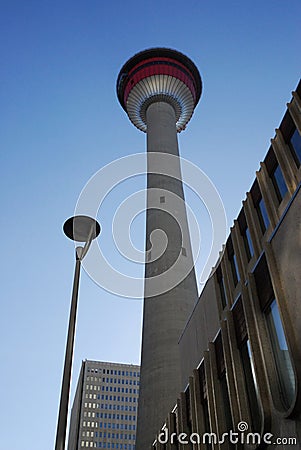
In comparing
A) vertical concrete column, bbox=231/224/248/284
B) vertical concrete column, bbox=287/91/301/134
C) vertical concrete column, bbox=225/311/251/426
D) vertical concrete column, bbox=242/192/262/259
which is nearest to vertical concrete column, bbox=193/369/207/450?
vertical concrete column, bbox=225/311/251/426

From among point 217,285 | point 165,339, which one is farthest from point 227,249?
point 165,339

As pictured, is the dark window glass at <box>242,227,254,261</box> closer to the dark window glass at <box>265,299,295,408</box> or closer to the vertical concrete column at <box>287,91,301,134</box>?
the vertical concrete column at <box>287,91,301,134</box>

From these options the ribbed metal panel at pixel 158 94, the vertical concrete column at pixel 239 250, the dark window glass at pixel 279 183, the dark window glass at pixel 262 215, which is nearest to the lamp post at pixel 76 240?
the dark window glass at pixel 279 183

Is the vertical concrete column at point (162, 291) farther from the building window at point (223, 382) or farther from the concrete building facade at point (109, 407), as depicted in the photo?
the concrete building facade at point (109, 407)

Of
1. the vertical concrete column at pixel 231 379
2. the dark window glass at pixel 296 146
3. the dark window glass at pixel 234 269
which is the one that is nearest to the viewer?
the vertical concrete column at pixel 231 379

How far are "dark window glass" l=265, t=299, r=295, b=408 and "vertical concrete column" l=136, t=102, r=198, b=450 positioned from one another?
20.6 m

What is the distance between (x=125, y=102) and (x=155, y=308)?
36.7 meters

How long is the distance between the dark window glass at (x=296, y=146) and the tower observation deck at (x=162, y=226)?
823 inches

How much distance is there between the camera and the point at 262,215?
62.5ft

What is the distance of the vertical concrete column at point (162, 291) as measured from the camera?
32656 mm

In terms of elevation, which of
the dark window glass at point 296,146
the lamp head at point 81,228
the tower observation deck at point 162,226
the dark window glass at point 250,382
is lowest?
the dark window glass at point 250,382

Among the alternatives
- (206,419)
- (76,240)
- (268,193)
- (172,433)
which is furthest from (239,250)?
(76,240)

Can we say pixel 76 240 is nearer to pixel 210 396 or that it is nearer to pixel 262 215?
pixel 210 396

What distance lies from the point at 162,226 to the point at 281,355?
31733 millimetres
